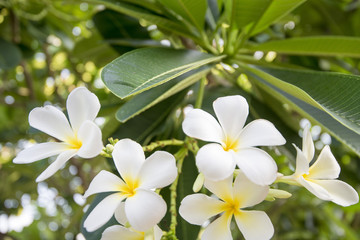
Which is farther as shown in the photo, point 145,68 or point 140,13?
point 140,13

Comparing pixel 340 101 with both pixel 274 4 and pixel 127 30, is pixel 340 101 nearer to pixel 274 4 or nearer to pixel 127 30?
pixel 274 4

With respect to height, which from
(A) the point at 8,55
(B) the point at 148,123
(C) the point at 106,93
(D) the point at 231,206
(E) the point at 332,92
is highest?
(E) the point at 332,92

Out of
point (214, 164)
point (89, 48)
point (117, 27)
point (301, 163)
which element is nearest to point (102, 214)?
point (214, 164)

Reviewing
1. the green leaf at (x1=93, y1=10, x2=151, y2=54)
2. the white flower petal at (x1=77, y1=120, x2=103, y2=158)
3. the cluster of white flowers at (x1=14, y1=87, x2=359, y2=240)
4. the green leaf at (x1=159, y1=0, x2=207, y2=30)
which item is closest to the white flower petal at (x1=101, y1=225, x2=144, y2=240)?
the cluster of white flowers at (x1=14, y1=87, x2=359, y2=240)

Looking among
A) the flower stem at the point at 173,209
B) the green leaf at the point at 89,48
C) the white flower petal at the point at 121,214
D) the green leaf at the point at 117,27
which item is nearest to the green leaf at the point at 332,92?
the flower stem at the point at 173,209

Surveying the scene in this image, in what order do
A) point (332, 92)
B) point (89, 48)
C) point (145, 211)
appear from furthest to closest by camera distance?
point (89, 48) → point (332, 92) → point (145, 211)

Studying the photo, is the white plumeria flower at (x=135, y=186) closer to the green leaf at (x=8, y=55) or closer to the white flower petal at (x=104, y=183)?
the white flower petal at (x=104, y=183)

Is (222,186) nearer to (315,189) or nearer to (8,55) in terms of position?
(315,189)

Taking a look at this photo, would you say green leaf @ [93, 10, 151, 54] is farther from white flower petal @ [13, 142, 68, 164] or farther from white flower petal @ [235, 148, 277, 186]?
white flower petal @ [235, 148, 277, 186]
